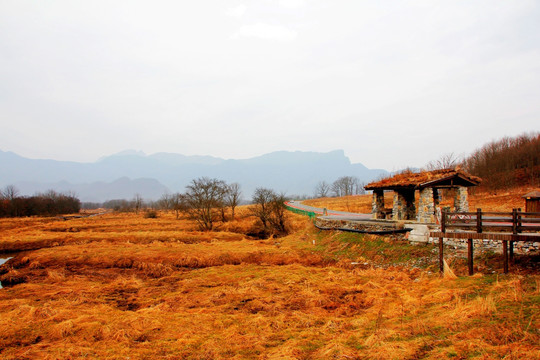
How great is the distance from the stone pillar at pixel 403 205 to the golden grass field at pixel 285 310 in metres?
3.95

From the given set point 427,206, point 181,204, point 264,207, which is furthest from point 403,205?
point 181,204

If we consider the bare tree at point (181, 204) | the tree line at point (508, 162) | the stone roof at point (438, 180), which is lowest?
the bare tree at point (181, 204)

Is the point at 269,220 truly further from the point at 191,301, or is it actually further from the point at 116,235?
the point at 191,301

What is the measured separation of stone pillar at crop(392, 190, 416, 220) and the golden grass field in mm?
3949

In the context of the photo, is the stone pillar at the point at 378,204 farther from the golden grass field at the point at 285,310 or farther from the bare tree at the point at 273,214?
the bare tree at the point at 273,214

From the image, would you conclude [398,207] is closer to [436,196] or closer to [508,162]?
[436,196]

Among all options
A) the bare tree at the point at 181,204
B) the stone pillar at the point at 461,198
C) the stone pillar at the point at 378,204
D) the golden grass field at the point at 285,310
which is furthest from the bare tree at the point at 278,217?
the stone pillar at the point at 461,198

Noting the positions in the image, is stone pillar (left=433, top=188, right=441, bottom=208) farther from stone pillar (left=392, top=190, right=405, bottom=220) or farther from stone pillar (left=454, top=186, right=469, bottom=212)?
stone pillar (left=392, top=190, right=405, bottom=220)

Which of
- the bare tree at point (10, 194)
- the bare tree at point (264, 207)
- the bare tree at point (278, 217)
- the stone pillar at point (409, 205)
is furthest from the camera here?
the bare tree at point (10, 194)

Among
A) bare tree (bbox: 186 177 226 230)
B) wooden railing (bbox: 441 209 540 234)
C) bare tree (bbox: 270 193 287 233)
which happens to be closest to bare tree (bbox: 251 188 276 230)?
bare tree (bbox: 270 193 287 233)

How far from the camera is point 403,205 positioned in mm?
22594

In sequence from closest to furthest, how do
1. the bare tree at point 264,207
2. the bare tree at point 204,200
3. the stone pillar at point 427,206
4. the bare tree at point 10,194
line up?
the stone pillar at point 427,206 < the bare tree at point 264,207 < the bare tree at point 204,200 < the bare tree at point 10,194

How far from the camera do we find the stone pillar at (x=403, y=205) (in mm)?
22250

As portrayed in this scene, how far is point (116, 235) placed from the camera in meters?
35.7
